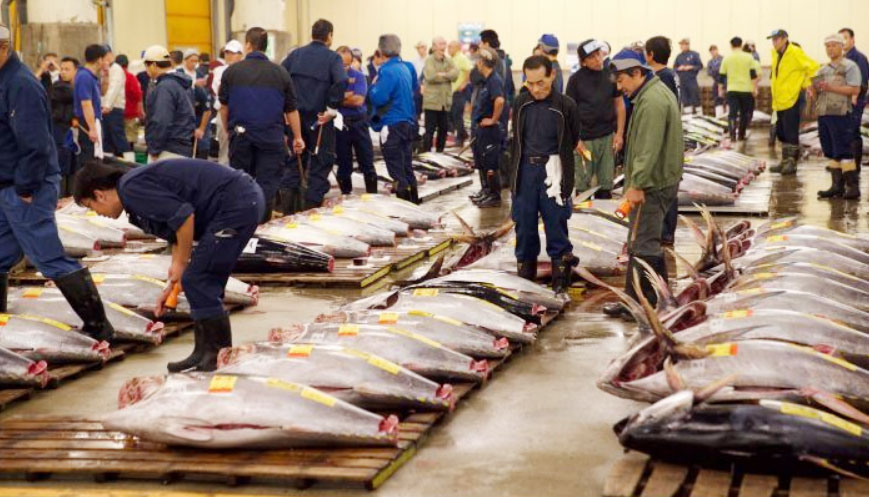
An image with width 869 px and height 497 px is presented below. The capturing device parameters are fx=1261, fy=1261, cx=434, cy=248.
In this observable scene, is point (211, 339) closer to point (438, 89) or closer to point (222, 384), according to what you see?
point (222, 384)

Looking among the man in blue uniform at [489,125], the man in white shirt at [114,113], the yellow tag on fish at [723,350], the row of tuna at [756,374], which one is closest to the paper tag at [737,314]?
the row of tuna at [756,374]

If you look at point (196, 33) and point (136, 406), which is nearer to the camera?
point (136, 406)

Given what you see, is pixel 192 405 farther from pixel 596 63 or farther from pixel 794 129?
pixel 794 129

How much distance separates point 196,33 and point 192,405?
27800 mm

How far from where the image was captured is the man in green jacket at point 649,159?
7805 mm

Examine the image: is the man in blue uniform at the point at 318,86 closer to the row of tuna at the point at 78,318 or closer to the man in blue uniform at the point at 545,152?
the row of tuna at the point at 78,318

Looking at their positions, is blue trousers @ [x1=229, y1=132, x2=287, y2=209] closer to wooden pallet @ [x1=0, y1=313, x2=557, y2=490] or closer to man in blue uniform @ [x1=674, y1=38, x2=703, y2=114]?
wooden pallet @ [x1=0, y1=313, x2=557, y2=490]

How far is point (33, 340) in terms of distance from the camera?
23.4 ft

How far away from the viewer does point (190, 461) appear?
17.8ft

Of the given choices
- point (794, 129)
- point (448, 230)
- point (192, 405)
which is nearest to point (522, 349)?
point (192, 405)

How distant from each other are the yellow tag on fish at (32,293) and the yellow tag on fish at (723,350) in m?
4.41

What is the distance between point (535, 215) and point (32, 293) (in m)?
3.54

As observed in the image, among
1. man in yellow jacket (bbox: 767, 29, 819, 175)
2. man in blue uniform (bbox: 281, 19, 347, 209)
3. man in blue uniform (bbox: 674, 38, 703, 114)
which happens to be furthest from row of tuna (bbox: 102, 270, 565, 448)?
man in blue uniform (bbox: 674, 38, 703, 114)

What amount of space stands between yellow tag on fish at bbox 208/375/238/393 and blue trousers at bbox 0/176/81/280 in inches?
91.4
